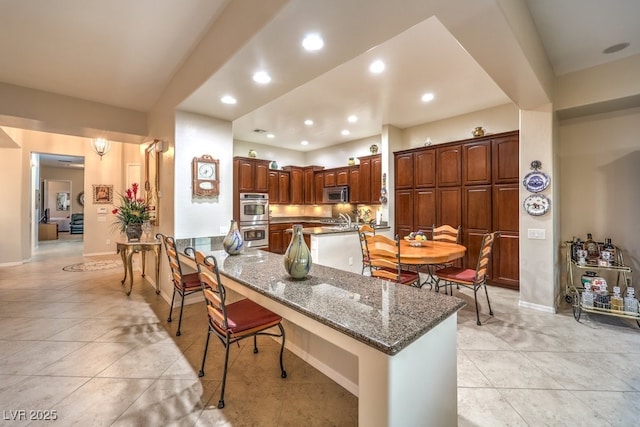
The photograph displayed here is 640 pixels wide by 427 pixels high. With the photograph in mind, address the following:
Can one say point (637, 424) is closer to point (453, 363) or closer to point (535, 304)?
point (453, 363)

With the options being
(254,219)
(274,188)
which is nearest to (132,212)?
(254,219)

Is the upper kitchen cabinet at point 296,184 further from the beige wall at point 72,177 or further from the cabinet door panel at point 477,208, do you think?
the beige wall at point 72,177

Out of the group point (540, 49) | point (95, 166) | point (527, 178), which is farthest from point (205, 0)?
point (95, 166)

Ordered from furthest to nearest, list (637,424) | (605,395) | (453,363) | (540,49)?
(540,49)
(605,395)
(637,424)
(453,363)

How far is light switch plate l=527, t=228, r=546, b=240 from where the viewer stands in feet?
10.6

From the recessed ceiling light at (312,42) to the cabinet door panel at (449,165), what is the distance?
361 centimetres

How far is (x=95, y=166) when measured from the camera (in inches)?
281

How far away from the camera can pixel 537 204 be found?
10.6 feet

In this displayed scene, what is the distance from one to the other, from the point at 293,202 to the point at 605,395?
20.5 ft

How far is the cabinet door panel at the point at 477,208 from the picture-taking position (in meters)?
4.34

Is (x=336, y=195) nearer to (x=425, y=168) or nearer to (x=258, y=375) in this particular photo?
(x=425, y=168)

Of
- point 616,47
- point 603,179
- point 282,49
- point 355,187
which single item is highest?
point 616,47

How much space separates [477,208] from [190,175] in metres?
4.47

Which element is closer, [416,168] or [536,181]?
[536,181]
